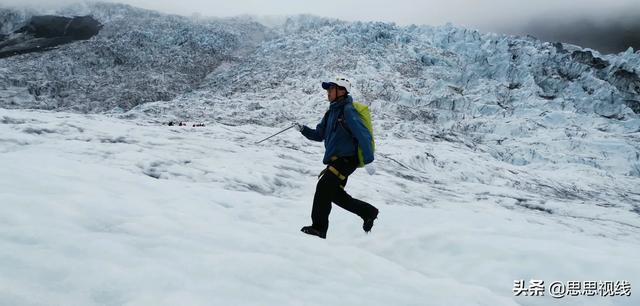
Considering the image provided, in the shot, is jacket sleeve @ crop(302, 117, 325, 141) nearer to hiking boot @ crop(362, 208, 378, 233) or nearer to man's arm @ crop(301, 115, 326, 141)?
man's arm @ crop(301, 115, 326, 141)

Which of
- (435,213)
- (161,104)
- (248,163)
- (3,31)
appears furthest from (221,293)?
(3,31)

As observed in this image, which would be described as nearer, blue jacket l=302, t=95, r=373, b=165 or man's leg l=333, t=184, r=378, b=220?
blue jacket l=302, t=95, r=373, b=165

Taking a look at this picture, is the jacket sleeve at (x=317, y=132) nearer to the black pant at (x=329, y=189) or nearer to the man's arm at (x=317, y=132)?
the man's arm at (x=317, y=132)

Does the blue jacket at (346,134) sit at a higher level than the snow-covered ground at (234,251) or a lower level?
higher

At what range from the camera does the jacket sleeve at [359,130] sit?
4125 millimetres

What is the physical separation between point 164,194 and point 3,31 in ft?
388

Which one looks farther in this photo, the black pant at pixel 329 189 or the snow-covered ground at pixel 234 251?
the black pant at pixel 329 189

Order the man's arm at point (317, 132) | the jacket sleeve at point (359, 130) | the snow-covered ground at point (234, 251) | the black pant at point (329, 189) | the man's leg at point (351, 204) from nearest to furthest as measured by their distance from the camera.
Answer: the snow-covered ground at point (234, 251) → the jacket sleeve at point (359, 130) → the black pant at point (329, 189) → the man's leg at point (351, 204) → the man's arm at point (317, 132)

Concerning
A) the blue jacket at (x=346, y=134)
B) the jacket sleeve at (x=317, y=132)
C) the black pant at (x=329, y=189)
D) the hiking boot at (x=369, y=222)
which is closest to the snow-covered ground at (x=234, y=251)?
the hiking boot at (x=369, y=222)

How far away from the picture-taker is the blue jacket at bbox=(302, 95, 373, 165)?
4.14 meters

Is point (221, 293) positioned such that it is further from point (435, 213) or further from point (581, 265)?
point (435, 213)

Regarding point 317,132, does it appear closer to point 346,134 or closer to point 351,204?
point 346,134

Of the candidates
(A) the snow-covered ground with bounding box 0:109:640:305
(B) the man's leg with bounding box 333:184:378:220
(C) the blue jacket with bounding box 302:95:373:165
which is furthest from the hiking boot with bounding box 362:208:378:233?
(C) the blue jacket with bounding box 302:95:373:165

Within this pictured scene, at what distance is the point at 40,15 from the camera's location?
9600 cm
